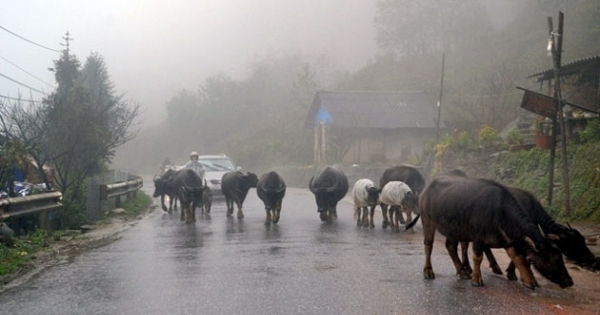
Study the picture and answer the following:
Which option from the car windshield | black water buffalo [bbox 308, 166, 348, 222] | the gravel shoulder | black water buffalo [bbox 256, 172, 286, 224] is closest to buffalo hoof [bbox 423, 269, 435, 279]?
the gravel shoulder

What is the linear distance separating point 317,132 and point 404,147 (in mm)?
8170

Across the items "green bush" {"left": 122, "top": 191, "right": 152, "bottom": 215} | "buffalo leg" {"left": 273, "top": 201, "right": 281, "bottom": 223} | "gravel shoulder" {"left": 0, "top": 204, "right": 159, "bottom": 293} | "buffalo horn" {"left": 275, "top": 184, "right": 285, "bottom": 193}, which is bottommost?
"green bush" {"left": 122, "top": 191, "right": 152, "bottom": 215}

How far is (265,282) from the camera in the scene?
374 inches

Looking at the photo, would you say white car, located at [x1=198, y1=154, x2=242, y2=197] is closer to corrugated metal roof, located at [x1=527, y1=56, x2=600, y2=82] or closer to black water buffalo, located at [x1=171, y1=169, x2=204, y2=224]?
black water buffalo, located at [x1=171, y1=169, x2=204, y2=224]

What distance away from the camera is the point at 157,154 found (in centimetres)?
8888

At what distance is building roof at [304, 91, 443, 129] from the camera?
48.9 meters

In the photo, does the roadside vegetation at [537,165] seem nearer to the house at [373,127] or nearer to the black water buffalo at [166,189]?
the black water buffalo at [166,189]

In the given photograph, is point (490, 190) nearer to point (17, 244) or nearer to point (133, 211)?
point (17, 244)

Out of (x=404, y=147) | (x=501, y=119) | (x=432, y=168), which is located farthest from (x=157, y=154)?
(x=432, y=168)

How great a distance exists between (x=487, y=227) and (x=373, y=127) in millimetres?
39779

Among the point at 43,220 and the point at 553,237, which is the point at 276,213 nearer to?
the point at 43,220

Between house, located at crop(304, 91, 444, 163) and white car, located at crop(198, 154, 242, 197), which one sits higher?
house, located at crop(304, 91, 444, 163)

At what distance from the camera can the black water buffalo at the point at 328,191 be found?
19.1 m

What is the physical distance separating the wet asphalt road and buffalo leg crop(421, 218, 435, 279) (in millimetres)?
161
